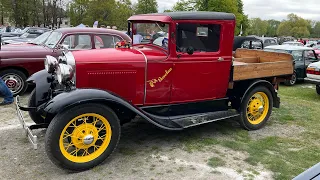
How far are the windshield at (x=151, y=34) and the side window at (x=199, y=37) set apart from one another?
0.22 m

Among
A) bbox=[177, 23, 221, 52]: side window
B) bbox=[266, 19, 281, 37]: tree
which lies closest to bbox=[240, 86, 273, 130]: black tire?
bbox=[177, 23, 221, 52]: side window

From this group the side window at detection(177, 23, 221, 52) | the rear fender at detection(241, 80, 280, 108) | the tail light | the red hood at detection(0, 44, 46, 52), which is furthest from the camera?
the tail light

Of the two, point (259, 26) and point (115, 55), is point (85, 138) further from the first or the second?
point (259, 26)

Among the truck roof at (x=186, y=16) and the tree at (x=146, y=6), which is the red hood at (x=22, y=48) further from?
the tree at (x=146, y=6)

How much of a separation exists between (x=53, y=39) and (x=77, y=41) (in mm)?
706

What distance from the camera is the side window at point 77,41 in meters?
7.46

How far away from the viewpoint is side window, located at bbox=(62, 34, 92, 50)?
294 inches

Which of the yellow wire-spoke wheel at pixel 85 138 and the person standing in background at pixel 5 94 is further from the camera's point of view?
the person standing in background at pixel 5 94

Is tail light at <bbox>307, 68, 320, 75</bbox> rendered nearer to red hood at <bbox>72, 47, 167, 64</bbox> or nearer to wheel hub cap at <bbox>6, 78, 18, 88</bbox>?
red hood at <bbox>72, 47, 167, 64</bbox>

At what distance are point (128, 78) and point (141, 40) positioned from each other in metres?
1.10

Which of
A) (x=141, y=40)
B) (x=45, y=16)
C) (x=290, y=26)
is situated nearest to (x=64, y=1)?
(x=45, y=16)

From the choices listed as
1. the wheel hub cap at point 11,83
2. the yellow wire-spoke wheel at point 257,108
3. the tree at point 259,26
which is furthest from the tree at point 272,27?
the wheel hub cap at point 11,83

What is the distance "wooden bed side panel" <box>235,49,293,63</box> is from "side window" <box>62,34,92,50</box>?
11.9ft

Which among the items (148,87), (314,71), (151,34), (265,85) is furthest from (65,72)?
(314,71)
